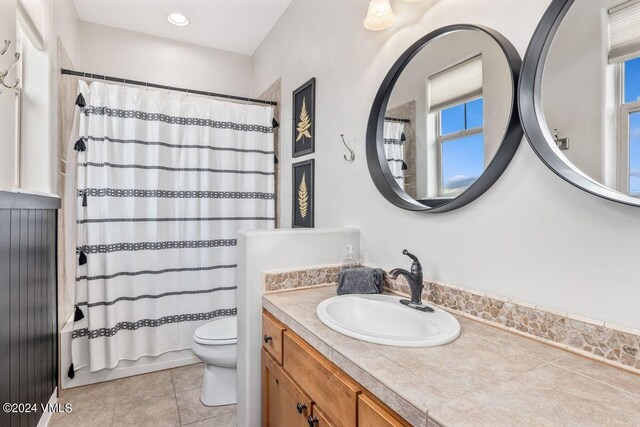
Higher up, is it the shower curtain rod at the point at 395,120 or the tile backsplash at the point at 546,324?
the shower curtain rod at the point at 395,120

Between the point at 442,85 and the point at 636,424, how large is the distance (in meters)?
1.14

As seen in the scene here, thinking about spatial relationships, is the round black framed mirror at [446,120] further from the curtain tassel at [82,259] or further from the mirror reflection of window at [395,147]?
the curtain tassel at [82,259]

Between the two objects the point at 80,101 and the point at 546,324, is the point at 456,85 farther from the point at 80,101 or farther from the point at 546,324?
the point at 80,101

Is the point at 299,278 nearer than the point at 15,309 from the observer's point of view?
No

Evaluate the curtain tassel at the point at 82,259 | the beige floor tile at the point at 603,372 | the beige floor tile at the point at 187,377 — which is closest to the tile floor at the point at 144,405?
the beige floor tile at the point at 187,377

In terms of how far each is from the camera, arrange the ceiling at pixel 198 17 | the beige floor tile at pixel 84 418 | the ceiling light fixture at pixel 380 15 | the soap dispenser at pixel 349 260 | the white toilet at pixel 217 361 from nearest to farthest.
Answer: the ceiling light fixture at pixel 380 15 < the soap dispenser at pixel 349 260 < the beige floor tile at pixel 84 418 < the white toilet at pixel 217 361 < the ceiling at pixel 198 17

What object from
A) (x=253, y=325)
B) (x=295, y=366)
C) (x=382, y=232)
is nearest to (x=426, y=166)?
(x=382, y=232)

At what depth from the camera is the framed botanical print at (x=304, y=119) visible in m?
2.17

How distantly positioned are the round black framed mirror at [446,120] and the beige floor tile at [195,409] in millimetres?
1561

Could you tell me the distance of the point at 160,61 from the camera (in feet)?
9.78

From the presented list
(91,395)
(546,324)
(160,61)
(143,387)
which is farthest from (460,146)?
(160,61)

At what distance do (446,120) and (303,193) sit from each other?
3.95 feet

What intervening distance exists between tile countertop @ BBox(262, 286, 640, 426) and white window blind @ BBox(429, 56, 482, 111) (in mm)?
822

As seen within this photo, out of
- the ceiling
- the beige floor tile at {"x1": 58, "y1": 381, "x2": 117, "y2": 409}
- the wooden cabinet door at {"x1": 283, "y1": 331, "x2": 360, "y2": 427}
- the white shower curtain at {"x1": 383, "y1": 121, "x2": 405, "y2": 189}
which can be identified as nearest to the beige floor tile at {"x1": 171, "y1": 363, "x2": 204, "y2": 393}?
the beige floor tile at {"x1": 58, "y1": 381, "x2": 117, "y2": 409}
